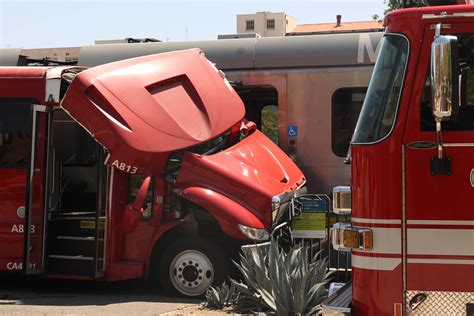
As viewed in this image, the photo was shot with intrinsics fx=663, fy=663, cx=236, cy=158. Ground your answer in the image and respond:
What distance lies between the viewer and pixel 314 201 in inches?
338

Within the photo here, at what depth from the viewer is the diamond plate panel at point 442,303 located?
404cm

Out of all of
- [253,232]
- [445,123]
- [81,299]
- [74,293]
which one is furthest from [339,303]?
[74,293]

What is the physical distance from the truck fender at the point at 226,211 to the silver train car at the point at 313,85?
183 cm

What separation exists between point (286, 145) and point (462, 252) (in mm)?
5721

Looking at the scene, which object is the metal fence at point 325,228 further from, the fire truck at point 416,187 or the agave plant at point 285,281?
the fire truck at point 416,187

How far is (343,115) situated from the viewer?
9.58 m

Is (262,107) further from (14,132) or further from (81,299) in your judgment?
(81,299)

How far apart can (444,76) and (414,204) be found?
0.82 meters

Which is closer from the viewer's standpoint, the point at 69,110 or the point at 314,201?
the point at 69,110

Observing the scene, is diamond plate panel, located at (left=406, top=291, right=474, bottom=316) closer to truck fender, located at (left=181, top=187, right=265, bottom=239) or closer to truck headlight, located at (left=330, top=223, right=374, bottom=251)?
truck headlight, located at (left=330, top=223, right=374, bottom=251)

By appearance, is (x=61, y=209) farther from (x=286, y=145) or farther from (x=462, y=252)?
(x=462, y=252)

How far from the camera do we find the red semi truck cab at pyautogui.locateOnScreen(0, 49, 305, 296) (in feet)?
26.0

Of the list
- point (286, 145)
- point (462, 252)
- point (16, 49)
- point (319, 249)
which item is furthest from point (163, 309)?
point (16, 49)

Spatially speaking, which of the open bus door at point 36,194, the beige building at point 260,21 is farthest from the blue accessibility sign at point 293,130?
the beige building at point 260,21
